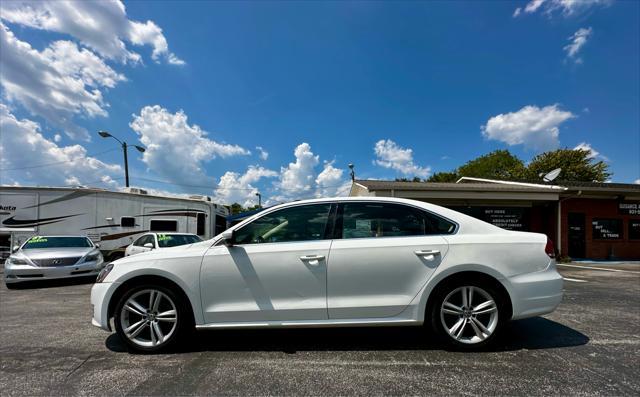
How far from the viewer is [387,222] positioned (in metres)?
3.49

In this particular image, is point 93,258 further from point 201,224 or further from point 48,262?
point 201,224

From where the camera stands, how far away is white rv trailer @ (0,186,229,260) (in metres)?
11.5

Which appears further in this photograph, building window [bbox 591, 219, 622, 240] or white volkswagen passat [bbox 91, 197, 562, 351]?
building window [bbox 591, 219, 622, 240]

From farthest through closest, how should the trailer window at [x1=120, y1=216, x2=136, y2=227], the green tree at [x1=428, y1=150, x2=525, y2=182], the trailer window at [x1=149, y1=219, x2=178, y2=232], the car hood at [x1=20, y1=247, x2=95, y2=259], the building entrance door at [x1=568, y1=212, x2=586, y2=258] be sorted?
1. the green tree at [x1=428, y1=150, x2=525, y2=182]
2. the building entrance door at [x1=568, y1=212, x2=586, y2=258]
3. the trailer window at [x1=149, y1=219, x2=178, y2=232]
4. the trailer window at [x1=120, y1=216, x2=136, y2=227]
5. the car hood at [x1=20, y1=247, x2=95, y2=259]

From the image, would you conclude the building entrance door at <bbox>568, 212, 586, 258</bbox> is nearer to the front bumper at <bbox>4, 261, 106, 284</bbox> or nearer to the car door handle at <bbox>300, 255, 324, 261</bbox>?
the car door handle at <bbox>300, 255, 324, 261</bbox>

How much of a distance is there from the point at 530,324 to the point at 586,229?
48.0 ft

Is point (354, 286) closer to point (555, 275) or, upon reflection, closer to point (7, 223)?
point (555, 275)

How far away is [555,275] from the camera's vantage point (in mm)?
3338

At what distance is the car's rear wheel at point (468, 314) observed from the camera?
127 inches

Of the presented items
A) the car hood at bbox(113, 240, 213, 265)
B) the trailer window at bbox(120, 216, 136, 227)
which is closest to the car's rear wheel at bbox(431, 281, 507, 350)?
the car hood at bbox(113, 240, 213, 265)

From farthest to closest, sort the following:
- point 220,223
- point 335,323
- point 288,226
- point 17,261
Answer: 1. point 220,223
2. point 17,261
3. point 288,226
4. point 335,323

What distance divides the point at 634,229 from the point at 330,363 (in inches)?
755

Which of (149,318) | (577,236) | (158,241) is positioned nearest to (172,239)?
(158,241)

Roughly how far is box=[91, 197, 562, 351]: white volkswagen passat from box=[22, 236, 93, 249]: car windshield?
7.19m
